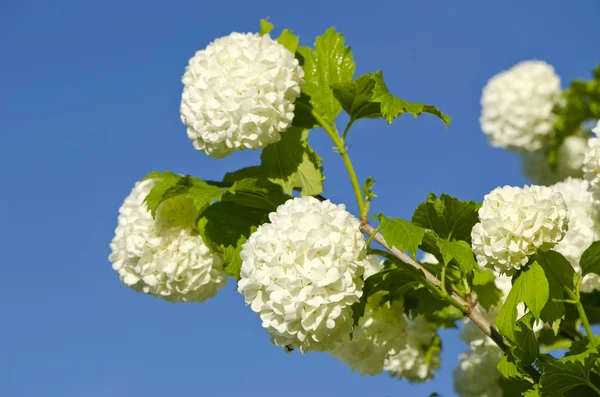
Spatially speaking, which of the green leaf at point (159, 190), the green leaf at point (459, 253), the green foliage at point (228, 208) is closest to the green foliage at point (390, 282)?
the green leaf at point (459, 253)

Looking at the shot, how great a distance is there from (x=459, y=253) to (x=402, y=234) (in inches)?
8.0

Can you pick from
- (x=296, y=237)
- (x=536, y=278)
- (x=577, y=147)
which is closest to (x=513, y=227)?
(x=536, y=278)

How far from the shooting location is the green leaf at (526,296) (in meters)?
2.22

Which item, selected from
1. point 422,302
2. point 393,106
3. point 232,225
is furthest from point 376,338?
point 393,106

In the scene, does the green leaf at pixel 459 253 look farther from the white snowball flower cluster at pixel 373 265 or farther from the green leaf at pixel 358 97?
the white snowball flower cluster at pixel 373 265

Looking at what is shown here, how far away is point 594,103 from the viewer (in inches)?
211

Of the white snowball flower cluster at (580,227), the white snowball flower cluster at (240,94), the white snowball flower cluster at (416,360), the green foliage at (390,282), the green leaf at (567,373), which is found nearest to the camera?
the green leaf at (567,373)

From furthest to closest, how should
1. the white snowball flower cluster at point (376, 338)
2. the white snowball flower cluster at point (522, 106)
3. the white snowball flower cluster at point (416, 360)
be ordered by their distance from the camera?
the white snowball flower cluster at point (522, 106), the white snowball flower cluster at point (416, 360), the white snowball flower cluster at point (376, 338)

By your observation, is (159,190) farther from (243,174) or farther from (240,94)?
(240,94)

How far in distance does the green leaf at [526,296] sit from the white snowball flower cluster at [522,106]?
11.4 ft

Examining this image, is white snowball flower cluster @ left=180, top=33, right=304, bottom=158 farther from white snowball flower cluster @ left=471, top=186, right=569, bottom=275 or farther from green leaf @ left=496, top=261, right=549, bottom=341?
green leaf @ left=496, top=261, right=549, bottom=341

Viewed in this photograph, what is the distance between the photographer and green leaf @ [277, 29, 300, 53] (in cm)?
306

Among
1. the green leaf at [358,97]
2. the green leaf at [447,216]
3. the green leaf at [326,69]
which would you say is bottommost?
the green leaf at [447,216]

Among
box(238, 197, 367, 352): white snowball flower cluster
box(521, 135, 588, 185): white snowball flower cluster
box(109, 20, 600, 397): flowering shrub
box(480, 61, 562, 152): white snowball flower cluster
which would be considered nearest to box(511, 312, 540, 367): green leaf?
box(109, 20, 600, 397): flowering shrub
